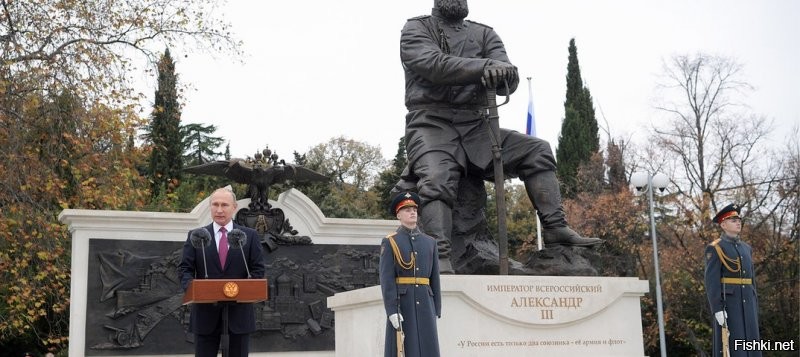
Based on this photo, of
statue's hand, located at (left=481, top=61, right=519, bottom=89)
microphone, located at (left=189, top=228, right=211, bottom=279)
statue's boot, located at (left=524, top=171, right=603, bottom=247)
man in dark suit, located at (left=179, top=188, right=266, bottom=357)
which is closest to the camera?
microphone, located at (left=189, top=228, right=211, bottom=279)

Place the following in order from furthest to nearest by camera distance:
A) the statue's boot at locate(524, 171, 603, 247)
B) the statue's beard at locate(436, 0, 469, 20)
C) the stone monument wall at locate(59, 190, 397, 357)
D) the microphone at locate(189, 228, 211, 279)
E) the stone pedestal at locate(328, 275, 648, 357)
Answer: the stone monument wall at locate(59, 190, 397, 357) → the statue's beard at locate(436, 0, 469, 20) → the statue's boot at locate(524, 171, 603, 247) → the stone pedestal at locate(328, 275, 648, 357) → the microphone at locate(189, 228, 211, 279)

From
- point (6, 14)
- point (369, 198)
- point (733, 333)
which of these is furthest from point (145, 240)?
point (369, 198)

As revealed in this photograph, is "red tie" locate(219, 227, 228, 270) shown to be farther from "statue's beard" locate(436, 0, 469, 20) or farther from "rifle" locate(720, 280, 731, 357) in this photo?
"rifle" locate(720, 280, 731, 357)

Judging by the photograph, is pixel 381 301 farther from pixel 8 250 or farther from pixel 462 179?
pixel 8 250

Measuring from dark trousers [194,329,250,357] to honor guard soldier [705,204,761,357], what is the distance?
4195 mm

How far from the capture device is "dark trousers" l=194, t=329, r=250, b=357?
5.81m

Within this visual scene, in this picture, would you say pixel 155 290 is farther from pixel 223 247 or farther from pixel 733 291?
pixel 733 291

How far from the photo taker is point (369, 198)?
41375 millimetres

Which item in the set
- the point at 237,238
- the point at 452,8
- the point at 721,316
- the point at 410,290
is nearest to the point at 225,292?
the point at 237,238

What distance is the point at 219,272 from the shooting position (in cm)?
582

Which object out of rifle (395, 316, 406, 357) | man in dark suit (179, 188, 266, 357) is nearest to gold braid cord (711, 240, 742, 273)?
rifle (395, 316, 406, 357)

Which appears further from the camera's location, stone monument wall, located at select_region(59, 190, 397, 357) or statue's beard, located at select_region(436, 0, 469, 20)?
stone monument wall, located at select_region(59, 190, 397, 357)

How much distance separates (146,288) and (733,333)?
8.23 m

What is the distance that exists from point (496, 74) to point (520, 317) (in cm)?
212
